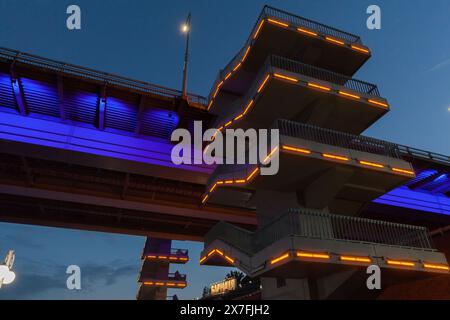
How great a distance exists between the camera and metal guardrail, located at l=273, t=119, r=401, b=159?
17453mm

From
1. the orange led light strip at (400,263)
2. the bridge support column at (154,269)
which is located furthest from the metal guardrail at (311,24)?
the bridge support column at (154,269)

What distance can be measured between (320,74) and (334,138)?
191 inches

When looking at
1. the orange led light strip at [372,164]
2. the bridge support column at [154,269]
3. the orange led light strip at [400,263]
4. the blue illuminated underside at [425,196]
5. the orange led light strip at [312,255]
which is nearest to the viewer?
the orange led light strip at [312,255]

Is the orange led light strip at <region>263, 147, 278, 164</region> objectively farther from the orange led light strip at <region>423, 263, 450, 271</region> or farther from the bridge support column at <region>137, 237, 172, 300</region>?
the bridge support column at <region>137, 237, 172, 300</region>

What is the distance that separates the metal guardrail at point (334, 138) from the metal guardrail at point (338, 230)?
4.40 meters

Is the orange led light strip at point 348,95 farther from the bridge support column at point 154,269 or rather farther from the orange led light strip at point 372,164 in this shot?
the bridge support column at point 154,269

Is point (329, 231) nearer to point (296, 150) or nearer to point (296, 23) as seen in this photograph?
point (296, 150)

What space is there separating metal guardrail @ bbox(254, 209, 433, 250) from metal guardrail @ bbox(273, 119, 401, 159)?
14.4ft

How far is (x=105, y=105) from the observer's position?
20.6m

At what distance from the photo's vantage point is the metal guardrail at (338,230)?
47.3 ft

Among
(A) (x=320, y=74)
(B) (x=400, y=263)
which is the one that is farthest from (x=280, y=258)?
(A) (x=320, y=74)

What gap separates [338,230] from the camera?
A: 1535cm
